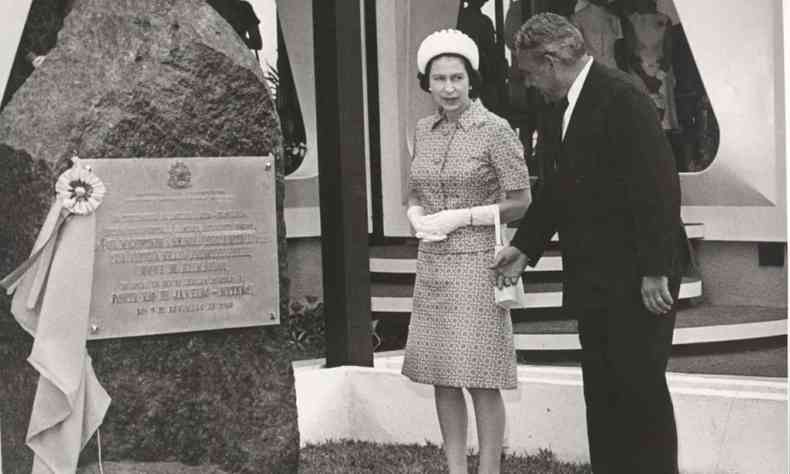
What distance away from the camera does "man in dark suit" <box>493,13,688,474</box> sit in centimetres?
448

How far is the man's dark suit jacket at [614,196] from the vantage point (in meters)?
4.46

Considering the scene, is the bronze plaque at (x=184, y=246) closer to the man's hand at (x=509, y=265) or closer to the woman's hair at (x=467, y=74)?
the woman's hair at (x=467, y=74)

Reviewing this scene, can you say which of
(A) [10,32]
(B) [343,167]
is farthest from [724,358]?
(A) [10,32]

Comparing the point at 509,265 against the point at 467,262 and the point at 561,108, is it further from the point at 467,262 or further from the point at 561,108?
the point at 561,108

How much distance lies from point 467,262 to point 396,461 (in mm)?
1537

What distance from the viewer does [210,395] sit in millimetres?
5215

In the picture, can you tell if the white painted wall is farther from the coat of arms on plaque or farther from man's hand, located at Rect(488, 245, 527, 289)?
man's hand, located at Rect(488, 245, 527, 289)

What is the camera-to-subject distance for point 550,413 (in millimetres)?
6375

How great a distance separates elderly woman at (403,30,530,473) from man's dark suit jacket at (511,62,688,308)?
474 mm

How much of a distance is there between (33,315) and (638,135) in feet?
7.45

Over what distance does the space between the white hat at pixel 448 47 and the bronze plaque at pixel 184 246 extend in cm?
75

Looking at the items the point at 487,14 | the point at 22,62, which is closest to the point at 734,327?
the point at 487,14

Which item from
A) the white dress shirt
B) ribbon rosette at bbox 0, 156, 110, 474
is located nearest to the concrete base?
the white dress shirt

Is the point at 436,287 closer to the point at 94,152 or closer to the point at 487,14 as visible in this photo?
the point at 94,152
